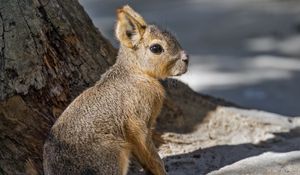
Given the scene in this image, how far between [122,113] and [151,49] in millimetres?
462

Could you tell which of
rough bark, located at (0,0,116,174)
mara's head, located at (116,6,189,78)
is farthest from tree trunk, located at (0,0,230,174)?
mara's head, located at (116,6,189,78)

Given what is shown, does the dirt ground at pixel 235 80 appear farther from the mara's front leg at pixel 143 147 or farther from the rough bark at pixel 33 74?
the rough bark at pixel 33 74

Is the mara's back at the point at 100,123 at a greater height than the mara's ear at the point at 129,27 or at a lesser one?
lesser

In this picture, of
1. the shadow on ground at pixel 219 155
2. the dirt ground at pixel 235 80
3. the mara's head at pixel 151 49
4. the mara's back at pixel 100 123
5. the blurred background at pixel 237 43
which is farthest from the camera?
the blurred background at pixel 237 43

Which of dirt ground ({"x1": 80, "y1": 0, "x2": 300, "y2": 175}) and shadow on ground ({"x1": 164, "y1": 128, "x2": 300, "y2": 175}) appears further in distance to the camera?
dirt ground ({"x1": 80, "y1": 0, "x2": 300, "y2": 175})

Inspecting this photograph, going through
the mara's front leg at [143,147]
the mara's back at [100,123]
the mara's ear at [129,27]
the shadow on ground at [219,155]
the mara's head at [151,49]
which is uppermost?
the mara's ear at [129,27]

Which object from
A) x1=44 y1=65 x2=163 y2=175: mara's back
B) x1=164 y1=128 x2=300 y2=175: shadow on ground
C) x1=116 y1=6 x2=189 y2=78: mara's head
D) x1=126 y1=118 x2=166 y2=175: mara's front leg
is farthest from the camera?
x1=164 y1=128 x2=300 y2=175: shadow on ground

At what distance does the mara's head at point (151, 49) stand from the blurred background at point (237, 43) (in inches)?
136

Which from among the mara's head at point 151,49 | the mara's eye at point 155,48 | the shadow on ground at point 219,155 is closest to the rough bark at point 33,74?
the mara's head at point 151,49

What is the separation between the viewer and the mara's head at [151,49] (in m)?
5.39

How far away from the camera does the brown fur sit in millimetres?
4883

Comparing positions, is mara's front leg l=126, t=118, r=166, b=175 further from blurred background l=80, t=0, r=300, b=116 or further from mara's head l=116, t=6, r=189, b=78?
blurred background l=80, t=0, r=300, b=116

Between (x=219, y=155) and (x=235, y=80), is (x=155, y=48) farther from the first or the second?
(x=235, y=80)

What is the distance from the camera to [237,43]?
35.6 feet
